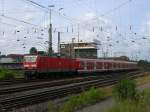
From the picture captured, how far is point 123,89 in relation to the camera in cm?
1970

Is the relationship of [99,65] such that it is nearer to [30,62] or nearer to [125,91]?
[30,62]

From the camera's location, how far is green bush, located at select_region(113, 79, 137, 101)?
19047 mm

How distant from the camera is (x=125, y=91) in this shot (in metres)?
19.5

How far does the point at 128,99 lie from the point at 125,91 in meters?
1.11

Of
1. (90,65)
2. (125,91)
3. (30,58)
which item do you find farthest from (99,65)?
(125,91)

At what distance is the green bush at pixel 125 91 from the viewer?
1905cm

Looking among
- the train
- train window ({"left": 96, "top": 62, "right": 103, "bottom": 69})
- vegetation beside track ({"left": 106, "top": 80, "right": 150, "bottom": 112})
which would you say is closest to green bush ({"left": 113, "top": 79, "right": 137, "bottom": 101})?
vegetation beside track ({"left": 106, "top": 80, "right": 150, "bottom": 112})

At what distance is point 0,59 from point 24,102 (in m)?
89.9

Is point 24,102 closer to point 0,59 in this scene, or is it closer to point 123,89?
point 123,89

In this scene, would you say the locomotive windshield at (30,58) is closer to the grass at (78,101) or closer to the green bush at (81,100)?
the grass at (78,101)

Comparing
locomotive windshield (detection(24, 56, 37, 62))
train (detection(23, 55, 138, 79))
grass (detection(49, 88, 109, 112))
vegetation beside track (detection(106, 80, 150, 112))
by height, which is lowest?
grass (detection(49, 88, 109, 112))

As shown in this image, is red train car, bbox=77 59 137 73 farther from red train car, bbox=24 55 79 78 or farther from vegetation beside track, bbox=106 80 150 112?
vegetation beside track, bbox=106 80 150 112

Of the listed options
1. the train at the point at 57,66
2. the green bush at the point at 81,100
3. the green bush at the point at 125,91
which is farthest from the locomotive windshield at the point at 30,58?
the green bush at the point at 125,91

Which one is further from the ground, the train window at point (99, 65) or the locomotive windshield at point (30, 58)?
the locomotive windshield at point (30, 58)
